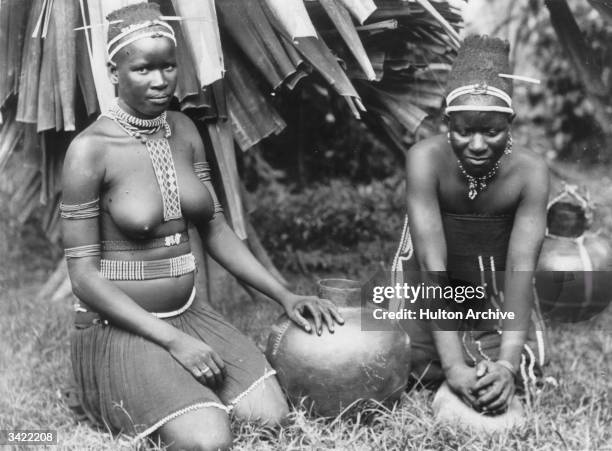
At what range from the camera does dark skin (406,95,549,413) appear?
2803 mm

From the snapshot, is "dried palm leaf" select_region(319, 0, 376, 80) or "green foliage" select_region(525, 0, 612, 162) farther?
"green foliage" select_region(525, 0, 612, 162)

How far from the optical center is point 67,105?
3.13 metres

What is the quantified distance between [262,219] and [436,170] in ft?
7.32

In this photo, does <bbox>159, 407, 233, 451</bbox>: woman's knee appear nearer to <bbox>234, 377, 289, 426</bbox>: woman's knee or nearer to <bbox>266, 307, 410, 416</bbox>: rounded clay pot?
<bbox>234, 377, 289, 426</bbox>: woman's knee

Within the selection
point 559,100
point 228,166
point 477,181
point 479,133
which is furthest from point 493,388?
point 559,100

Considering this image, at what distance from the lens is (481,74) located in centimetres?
276

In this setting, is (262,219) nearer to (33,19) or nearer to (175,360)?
(33,19)

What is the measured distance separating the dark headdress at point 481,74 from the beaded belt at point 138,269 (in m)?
1.18

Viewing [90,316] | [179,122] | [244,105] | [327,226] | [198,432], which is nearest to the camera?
[198,432]

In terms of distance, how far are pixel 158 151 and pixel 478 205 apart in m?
1.27

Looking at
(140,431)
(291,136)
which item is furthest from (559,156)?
(140,431)

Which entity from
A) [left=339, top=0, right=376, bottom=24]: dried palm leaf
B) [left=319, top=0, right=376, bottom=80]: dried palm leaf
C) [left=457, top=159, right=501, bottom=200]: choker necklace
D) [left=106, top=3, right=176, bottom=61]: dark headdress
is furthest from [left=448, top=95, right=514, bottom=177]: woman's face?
[left=106, top=3, right=176, bottom=61]: dark headdress

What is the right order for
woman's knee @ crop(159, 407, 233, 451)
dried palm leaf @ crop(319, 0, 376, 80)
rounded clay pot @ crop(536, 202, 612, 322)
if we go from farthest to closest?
1. rounded clay pot @ crop(536, 202, 612, 322)
2. dried palm leaf @ crop(319, 0, 376, 80)
3. woman's knee @ crop(159, 407, 233, 451)

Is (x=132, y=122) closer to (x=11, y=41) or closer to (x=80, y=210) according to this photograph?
(x=80, y=210)
